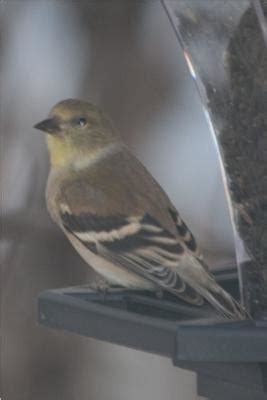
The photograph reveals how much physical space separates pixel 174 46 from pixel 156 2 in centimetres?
28

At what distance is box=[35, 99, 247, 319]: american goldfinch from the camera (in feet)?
12.5

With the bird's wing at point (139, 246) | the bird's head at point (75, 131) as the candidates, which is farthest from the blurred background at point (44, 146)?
the bird's wing at point (139, 246)

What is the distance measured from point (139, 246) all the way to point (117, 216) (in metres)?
0.24

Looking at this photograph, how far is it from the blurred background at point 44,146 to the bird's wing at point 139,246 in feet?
7.41

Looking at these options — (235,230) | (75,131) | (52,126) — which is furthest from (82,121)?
(235,230)

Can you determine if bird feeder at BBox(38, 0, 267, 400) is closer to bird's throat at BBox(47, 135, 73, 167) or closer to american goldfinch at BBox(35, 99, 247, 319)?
american goldfinch at BBox(35, 99, 247, 319)

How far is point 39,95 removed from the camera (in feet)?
22.2

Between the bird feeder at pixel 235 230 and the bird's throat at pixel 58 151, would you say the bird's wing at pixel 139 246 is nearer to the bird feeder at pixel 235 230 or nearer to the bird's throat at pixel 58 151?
the bird feeder at pixel 235 230

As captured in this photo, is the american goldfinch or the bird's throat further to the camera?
the bird's throat

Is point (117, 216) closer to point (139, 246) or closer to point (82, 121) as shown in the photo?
point (139, 246)

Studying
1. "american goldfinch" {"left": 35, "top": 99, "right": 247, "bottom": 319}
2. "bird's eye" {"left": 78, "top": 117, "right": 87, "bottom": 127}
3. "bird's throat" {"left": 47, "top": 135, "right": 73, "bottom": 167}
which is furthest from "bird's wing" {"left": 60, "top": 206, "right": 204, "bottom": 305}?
"bird's eye" {"left": 78, "top": 117, "right": 87, "bottom": 127}

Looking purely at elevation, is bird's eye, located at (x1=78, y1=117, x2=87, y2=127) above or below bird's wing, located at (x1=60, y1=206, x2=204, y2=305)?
above

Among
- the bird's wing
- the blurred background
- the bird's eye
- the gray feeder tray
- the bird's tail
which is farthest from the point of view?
the blurred background

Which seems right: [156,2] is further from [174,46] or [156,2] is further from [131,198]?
[131,198]
